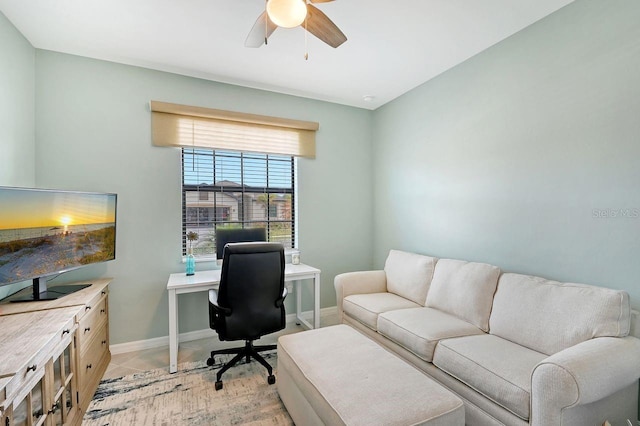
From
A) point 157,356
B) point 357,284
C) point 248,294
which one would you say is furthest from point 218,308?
point 357,284

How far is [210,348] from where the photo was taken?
2863 mm

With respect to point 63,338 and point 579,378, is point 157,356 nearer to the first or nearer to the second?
point 63,338

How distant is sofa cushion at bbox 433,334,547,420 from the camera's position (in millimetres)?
1431

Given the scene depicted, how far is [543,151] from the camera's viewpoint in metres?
2.18

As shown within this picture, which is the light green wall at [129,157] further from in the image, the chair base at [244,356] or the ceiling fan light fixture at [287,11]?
the ceiling fan light fixture at [287,11]

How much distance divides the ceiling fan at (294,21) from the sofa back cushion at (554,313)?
2.06 metres

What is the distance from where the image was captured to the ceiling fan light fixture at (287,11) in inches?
57.5

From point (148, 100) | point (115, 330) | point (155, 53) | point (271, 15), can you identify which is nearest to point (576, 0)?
point (271, 15)

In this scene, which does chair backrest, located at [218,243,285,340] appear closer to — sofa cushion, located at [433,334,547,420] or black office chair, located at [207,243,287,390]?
black office chair, located at [207,243,287,390]

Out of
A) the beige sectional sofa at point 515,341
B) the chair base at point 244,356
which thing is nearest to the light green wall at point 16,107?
the chair base at point 244,356

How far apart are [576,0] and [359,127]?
2.35 m

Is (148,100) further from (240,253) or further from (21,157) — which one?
(240,253)

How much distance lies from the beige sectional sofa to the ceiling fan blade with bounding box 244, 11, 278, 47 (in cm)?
222

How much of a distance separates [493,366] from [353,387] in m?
0.79
